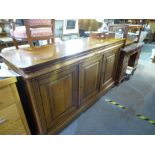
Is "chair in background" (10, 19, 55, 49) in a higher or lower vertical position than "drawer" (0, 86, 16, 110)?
higher

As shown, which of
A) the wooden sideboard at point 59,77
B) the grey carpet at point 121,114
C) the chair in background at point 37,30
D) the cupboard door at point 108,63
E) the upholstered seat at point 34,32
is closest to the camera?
the wooden sideboard at point 59,77

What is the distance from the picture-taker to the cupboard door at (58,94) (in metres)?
0.99

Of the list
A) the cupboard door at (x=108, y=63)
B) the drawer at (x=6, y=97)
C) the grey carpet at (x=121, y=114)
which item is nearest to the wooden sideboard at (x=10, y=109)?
the drawer at (x=6, y=97)

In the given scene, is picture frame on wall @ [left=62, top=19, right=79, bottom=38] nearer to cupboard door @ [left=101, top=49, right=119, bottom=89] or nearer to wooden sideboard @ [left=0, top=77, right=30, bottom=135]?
cupboard door @ [left=101, top=49, right=119, bottom=89]

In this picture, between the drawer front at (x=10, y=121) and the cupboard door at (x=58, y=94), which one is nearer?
the drawer front at (x=10, y=121)

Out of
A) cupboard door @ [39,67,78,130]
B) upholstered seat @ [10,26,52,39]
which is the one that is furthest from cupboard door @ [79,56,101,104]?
upholstered seat @ [10,26,52,39]

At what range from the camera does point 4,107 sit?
821 mm

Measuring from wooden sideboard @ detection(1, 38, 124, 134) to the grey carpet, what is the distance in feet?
0.45

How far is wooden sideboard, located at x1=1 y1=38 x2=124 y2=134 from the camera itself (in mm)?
891

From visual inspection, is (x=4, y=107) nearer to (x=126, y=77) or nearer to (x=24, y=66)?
(x=24, y=66)

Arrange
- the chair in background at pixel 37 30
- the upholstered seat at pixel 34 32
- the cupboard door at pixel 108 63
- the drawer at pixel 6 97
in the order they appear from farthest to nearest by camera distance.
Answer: the upholstered seat at pixel 34 32 < the cupboard door at pixel 108 63 < the chair in background at pixel 37 30 < the drawer at pixel 6 97

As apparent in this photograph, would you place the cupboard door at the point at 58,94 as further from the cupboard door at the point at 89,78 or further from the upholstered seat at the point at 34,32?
the upholstered seat at the point at 34,32

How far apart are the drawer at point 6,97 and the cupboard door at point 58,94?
214 millimetres

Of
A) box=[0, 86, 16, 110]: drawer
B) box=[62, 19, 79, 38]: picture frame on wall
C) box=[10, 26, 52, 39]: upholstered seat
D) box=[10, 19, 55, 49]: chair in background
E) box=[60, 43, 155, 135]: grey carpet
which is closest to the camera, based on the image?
box=[0, 86, 16, 110]: drawer
